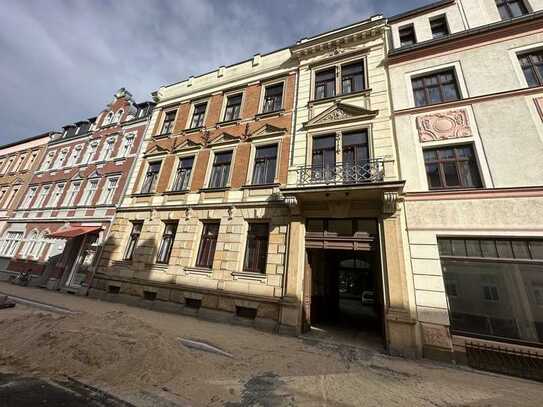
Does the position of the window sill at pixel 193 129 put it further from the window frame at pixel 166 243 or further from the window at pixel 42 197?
the window at pixel 42 197

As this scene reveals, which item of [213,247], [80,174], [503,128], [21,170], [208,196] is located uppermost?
[21,170]

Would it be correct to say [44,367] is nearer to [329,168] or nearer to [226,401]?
[226,401]

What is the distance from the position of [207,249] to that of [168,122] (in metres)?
10.1

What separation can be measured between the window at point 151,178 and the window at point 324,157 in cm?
970

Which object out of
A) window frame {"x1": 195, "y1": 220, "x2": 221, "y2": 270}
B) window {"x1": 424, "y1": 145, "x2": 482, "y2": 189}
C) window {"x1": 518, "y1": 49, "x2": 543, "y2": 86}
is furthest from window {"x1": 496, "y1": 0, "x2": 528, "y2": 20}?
window frame {"x1": 195, "y1": 220, "x2": 221, "y2": 270}

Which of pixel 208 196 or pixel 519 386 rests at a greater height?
pixel 208 196

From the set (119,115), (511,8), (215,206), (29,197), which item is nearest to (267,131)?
(215,206)

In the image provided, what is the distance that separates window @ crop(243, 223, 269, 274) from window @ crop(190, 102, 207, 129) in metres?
8.24

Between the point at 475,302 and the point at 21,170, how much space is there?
34.6m

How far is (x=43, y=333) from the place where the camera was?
5090 mm

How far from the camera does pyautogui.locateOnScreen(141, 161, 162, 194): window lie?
44.4 feet

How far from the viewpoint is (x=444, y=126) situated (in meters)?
8.44

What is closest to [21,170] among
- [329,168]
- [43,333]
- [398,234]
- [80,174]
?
[80,174]

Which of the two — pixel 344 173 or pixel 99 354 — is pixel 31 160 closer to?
pixel 99 354
